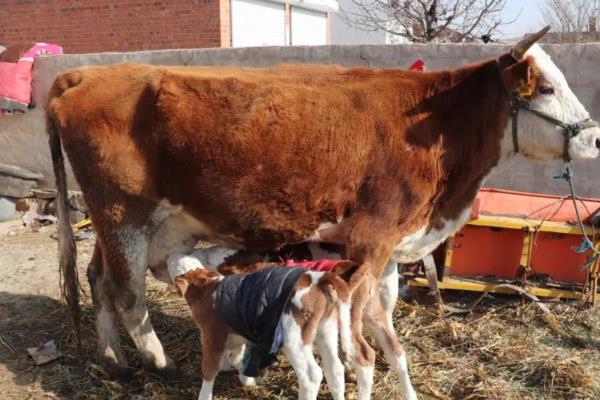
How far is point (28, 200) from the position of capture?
890cm

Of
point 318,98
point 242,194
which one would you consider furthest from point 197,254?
point 318,98

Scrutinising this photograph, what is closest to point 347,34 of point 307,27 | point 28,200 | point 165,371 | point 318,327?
point 307,27

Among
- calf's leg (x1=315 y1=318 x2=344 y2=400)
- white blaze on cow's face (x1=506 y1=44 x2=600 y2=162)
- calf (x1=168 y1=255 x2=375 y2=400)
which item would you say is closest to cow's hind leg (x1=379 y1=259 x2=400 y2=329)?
calf (x1=168 y1=255 x2=375 y2=400)

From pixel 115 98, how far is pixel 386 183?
192cm

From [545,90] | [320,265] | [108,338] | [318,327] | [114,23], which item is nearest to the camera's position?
[318,327]

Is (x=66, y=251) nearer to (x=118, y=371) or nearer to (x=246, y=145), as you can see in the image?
(x=118, y=371)

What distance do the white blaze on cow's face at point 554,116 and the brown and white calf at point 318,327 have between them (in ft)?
4.93

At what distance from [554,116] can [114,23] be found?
13.0m

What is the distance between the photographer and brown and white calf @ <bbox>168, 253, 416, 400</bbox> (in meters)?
3.70

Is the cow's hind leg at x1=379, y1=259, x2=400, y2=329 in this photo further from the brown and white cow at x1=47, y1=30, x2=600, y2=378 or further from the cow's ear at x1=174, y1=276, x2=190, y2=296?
the cow's ear at x1=174, y1=276, x2=190, y2=296

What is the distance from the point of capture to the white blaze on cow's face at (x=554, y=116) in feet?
13.9

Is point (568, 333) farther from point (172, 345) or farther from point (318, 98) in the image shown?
point (172, 345)

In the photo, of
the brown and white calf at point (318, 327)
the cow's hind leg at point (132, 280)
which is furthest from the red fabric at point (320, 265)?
the cow's hind leg at point (132, 280)

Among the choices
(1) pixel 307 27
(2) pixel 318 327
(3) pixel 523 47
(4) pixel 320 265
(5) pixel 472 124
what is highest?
(1) pixel 307 27
